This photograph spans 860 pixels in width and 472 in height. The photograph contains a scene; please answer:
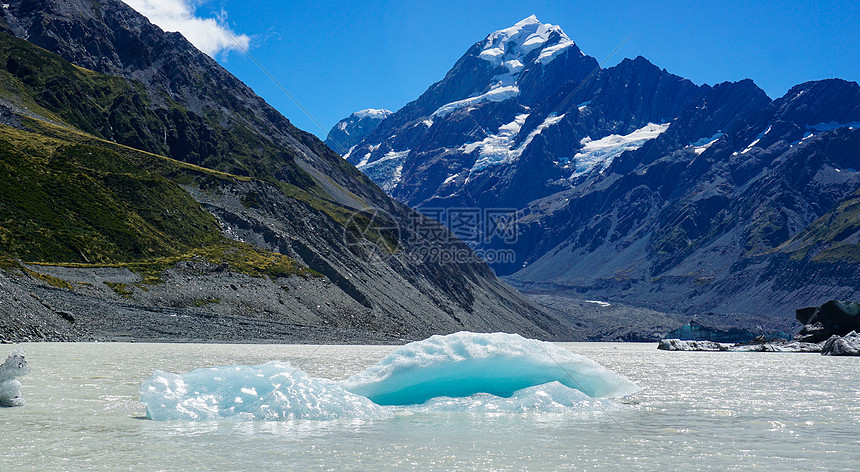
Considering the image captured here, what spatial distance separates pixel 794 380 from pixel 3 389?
4810 cm

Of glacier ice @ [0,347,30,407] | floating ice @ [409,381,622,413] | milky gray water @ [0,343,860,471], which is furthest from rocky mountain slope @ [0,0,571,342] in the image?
floating ice @ [409,381,622,413]

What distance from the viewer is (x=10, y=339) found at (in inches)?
2699

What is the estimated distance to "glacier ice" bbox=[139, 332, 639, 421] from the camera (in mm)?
24328

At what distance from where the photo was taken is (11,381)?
24.7 metres

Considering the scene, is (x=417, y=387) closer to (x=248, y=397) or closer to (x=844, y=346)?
(x=248, y=397)

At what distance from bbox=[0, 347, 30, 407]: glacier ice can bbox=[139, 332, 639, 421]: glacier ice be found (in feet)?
16.2

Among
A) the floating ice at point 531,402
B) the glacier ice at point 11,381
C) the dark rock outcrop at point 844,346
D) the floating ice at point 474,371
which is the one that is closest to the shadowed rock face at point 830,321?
the dark rock outcrop at point 844,346

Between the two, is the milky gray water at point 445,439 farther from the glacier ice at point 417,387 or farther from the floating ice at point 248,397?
the glacier ice at point 417,387

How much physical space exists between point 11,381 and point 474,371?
1941 cm

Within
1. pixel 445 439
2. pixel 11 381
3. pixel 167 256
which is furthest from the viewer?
pixel 167 256

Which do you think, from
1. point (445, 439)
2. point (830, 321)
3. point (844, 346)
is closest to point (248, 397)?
point (445, 439)

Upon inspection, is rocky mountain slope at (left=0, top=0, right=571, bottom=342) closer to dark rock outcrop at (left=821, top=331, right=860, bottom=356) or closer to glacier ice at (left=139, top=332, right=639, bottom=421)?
glacier ice at (left=139, top=332, right=639, bottom=421)

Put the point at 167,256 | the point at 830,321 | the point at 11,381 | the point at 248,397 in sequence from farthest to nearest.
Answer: the point at 167,256 < the point at 830,321 < the point at 248,397 < the point at 11,381

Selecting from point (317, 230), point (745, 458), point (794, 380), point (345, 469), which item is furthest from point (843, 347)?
point (317, 230)
